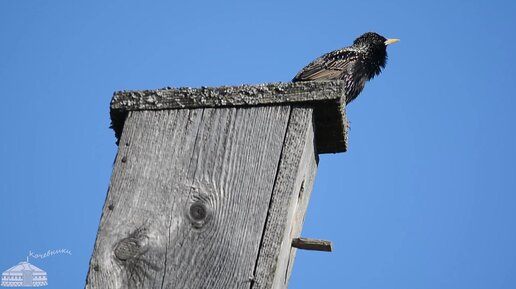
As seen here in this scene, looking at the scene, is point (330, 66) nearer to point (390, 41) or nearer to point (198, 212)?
point (390, 41)

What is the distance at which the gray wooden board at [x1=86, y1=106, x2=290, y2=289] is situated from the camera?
2010 mm

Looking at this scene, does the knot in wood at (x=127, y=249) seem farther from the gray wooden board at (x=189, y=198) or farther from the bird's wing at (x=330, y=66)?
the bird's wing at (x=330, y=66)

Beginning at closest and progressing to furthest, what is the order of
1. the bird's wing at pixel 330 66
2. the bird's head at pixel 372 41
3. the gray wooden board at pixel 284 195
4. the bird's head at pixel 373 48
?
1. the gray wooden board at pixel 284 195
2. the bird's wing at pixel 330 66
3. the bird's head at pixel 373 48
4. the bird's head at pixel 372 41

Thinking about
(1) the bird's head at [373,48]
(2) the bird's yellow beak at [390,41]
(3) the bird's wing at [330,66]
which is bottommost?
(3) the bird's wing at [330,66]

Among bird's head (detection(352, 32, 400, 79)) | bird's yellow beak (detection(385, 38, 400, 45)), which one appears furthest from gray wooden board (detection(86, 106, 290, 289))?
bird's yellow beak (detection(385, 38, 400, 45))

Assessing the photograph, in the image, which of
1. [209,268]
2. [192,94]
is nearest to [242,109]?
[192,94]

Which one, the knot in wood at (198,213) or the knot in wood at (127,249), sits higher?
the knot in wood at (198,213)

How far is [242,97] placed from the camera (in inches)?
87.9

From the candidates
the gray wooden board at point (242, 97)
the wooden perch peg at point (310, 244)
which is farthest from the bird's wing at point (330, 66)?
the gray wooden board at point (242, 97)

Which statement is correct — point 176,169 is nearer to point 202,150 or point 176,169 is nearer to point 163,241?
point 202,150

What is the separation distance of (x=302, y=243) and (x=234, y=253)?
54 centimetres

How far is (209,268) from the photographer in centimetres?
199

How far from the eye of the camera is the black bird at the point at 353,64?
6.34 meters

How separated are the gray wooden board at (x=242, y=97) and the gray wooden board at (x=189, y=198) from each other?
1.1 inches
